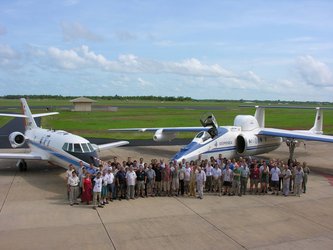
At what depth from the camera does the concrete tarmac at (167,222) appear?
9.58m

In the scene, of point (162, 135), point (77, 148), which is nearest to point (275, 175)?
point (77, 148)

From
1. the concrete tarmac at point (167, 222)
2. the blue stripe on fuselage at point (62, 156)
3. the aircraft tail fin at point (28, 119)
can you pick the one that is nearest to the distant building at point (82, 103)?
the aircraft tail fin at point (28, 119)

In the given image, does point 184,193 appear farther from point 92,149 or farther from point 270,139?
point 270,139

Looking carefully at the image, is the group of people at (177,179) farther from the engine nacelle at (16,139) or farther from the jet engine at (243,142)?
the engine nacelle at (16,139)

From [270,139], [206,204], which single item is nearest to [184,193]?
[206,204]

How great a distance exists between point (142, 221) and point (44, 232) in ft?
9.72

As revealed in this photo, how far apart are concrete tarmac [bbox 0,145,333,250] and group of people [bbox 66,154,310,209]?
47 cm

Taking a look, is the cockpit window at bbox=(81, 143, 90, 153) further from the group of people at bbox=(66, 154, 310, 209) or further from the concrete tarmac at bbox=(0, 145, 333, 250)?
the concrete tarmac at bbox=(0, 145, 333, 250)

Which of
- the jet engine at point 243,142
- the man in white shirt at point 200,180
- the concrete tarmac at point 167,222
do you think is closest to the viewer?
the concrete tarmac at point 167,222

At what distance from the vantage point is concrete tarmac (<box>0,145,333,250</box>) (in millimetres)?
9578

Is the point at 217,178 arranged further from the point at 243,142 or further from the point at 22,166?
the point at 22,166

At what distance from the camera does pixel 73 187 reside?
42.3ft

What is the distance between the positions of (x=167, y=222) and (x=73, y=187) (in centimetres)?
392

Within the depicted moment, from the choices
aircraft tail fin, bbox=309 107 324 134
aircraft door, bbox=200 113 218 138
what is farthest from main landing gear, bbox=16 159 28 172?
aircraft tail fin, bbox=309 107 324 134
